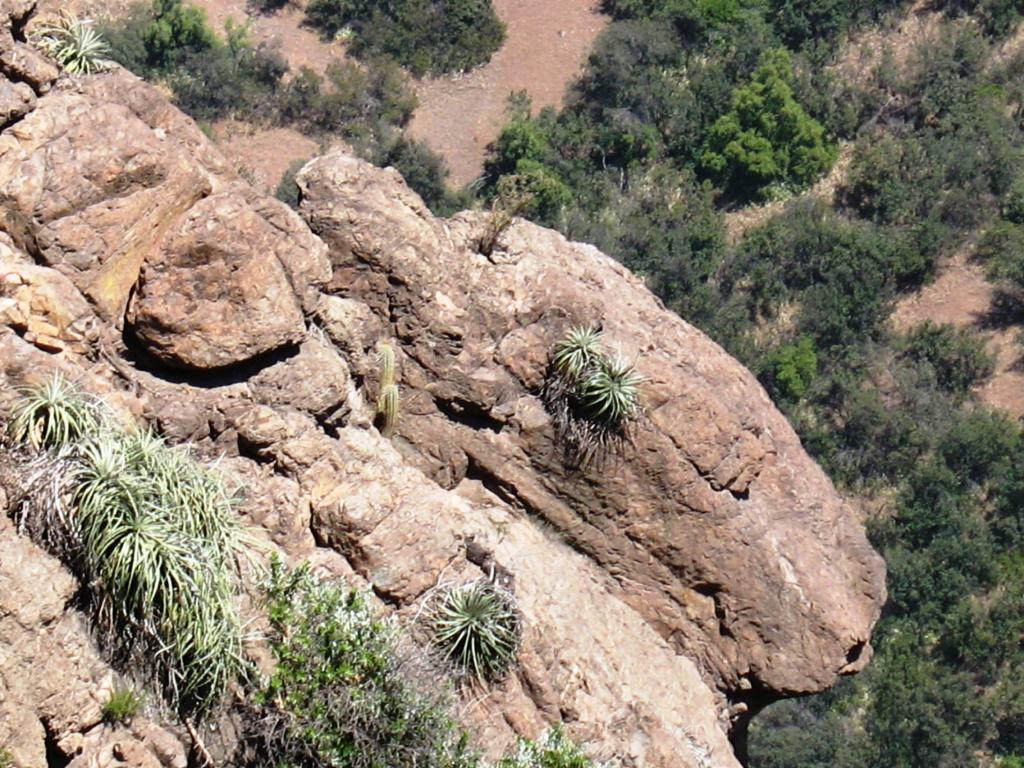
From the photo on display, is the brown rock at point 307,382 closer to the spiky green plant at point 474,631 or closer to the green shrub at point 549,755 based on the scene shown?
the spiky green plant at point 474,631

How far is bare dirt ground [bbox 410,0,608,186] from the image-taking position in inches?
1965

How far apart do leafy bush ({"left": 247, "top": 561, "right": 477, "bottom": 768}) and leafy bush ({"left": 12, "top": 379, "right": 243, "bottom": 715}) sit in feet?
1.14

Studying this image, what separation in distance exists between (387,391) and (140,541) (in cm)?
328

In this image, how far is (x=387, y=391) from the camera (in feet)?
42.1

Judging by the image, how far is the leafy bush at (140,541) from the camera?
9961mm

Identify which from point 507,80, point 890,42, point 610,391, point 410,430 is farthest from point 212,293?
point 890,42

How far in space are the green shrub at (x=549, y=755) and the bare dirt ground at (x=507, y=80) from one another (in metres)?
37.4

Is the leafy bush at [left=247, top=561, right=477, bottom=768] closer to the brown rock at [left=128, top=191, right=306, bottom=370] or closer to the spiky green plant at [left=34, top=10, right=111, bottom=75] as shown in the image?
the brown rock at [left=128, top=191, right=306, bottom=370]

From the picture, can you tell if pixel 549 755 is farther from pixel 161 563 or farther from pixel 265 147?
pixel 265 147

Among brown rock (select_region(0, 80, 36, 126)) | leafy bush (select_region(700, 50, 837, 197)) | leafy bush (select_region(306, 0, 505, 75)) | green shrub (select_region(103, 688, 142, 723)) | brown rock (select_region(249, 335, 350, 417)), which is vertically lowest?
leafy bush (select_region(306, 0, 505, 75))

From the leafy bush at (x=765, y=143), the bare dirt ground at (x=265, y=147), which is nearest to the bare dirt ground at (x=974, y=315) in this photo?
the leafy bush at (x=765, y=143)

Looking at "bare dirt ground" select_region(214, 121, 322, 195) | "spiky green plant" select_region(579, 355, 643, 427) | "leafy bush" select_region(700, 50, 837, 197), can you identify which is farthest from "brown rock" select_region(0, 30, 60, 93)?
"leafy bush" select_region(700, 50, 837, 197)

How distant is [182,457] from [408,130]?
131 feet

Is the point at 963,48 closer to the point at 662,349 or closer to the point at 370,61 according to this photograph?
the point at 370,61
